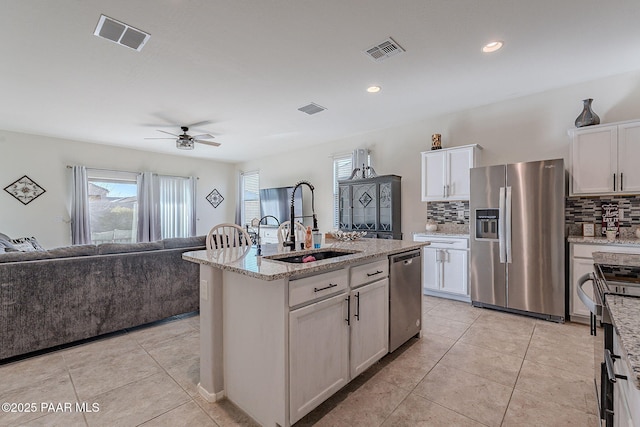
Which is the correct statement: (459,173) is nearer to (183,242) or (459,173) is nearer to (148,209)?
(183,242)

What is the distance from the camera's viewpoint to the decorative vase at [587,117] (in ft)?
10.6

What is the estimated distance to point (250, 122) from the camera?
4.83 m

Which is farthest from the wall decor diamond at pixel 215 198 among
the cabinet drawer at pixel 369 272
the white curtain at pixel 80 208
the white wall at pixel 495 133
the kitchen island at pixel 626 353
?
the kitchen island at pixel 626 353

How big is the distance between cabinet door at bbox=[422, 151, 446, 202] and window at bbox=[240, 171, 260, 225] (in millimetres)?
4726

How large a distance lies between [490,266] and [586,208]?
50.9 inches

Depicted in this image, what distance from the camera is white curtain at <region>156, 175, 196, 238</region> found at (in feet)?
23.0

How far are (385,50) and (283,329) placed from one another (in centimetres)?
256

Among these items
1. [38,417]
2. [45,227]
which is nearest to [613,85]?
[38,417]

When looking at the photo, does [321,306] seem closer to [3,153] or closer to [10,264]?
[10,264]

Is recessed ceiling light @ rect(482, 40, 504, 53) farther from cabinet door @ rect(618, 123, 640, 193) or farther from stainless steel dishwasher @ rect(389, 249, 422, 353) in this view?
stainless steel dishwasher @ rect(389, 249, 422, 353)

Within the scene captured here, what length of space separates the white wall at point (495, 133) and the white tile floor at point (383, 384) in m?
2.26

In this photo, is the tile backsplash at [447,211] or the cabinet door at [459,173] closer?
the cabinet door at [459,173]

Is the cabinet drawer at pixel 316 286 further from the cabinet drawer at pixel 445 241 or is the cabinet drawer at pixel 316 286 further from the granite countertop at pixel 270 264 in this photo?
the cabinet drawer at pixel 445 241

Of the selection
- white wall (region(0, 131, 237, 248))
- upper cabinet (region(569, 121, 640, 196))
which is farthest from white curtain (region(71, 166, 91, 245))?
upper cabinet (region(569, 121, 640, 196))
